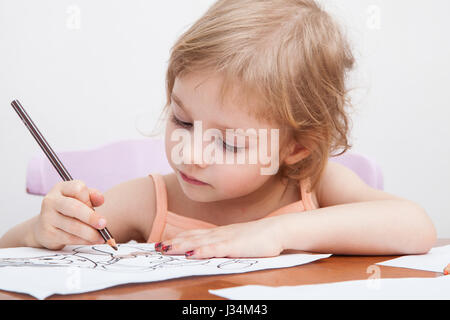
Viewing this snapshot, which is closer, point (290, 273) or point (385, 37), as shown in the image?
point (290, 273)

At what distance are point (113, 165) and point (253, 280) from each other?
662 mm

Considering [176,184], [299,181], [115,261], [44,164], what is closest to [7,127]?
[44,164]

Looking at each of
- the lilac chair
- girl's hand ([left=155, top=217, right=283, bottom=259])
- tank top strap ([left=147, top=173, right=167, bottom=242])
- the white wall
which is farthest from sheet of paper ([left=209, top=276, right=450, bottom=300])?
the white wall

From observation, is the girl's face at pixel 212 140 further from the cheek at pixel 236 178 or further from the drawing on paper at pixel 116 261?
the drawing on paper at pixel 116 261

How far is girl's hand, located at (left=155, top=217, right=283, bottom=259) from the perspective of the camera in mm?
503

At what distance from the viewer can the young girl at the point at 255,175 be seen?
1.78 ft

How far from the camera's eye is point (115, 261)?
469 mm

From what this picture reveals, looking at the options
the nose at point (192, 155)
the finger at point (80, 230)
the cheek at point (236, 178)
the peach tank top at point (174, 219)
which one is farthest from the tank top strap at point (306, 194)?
the finger at point (80, 230)

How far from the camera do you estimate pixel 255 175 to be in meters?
0.64

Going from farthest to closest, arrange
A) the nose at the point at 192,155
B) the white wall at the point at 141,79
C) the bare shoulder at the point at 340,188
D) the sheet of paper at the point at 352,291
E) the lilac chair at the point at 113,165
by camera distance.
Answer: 1. the white wall at the point at 141,79
2. the lilac chair at the point at 113,165
3. the bare shoulder at the point at 340,188
4. the nose at the point at 192,155
5. the sheet of paper at the point at 352,291

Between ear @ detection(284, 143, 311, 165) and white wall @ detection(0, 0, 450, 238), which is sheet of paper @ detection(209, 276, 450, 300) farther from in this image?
white wall @ detection(0, 0, 450, 238)

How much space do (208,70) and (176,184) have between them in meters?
0.23
